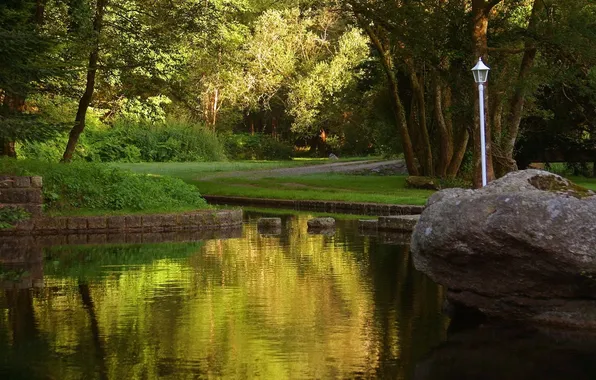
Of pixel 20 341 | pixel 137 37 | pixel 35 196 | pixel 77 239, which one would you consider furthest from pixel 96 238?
pixel 20 341

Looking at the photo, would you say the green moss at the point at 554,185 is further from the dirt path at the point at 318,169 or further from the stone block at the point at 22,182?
the dirt path at the point at 318,169

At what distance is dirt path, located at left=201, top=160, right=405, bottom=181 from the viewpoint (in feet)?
142

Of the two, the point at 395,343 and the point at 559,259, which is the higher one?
the point at 559,259

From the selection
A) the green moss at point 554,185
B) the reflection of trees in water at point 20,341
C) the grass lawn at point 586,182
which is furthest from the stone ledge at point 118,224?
the grass lawn at point 586,182

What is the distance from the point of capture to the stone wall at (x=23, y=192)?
67.8 feet

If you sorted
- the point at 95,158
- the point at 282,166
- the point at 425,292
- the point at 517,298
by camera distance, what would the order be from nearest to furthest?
the point at 517,298
the point at 425,292
the point at 282,166
the point at 95,158

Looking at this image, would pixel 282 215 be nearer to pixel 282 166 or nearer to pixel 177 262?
pixel 177 262

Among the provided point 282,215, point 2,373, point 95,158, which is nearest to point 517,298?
point 2,373

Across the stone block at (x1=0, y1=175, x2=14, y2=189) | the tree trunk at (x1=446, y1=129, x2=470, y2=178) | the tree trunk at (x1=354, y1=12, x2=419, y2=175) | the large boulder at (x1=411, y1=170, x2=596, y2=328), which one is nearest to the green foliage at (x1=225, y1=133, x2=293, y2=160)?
the tree trunk at (x1=354, y1=12, x2=419, y2=175)

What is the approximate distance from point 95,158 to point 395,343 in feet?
152

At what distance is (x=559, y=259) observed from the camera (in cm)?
1009

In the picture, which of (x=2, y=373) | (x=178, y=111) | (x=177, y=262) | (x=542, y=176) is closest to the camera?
(x=2, y=373)

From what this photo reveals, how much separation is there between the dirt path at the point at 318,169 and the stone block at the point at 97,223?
19.1 metres

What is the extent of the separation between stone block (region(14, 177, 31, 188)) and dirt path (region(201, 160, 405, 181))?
19.6 metres
